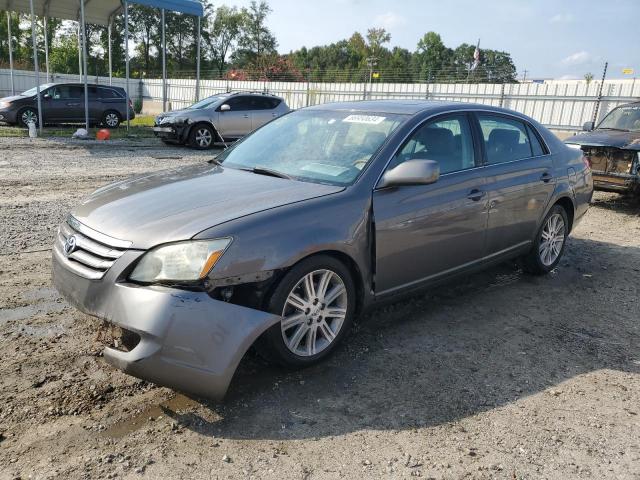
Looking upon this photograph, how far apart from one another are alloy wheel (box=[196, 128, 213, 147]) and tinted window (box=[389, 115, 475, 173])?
11.9m

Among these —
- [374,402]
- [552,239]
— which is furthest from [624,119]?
[374,402]

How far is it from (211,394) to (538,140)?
4.14 m

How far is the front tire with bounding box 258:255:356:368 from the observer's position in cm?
310

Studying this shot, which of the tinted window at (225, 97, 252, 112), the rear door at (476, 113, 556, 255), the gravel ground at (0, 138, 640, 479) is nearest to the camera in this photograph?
the gravel ground at (0, 138, 640, 479)

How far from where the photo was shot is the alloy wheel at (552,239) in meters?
5.43

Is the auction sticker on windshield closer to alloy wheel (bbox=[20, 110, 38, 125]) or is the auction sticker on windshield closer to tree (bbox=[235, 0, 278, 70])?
alloy wheel (bbox=[20, 110, 38, 125])

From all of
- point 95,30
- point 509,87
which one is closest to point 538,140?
point 509,87

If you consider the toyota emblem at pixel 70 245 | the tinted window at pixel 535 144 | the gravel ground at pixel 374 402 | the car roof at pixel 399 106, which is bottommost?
the gravel ground at pixel 374 402

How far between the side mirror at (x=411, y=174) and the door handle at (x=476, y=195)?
74 cm

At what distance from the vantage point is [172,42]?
250 feet

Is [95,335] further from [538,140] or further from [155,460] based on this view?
[538,140]

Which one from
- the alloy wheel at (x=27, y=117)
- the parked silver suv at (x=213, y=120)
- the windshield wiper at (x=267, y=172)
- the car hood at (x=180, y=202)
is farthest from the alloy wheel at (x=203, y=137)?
the windshield wiper at (x=267, y=172)

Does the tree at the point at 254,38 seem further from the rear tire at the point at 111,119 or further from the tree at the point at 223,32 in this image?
the rear tire at the point at 111,119

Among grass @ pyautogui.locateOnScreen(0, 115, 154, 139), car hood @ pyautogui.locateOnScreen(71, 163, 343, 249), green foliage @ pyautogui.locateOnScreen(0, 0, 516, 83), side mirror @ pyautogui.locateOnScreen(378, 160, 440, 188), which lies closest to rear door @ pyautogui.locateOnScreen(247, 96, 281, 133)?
grass @ pyautogui.locateOnScreen(0, 115, 154, 139)
